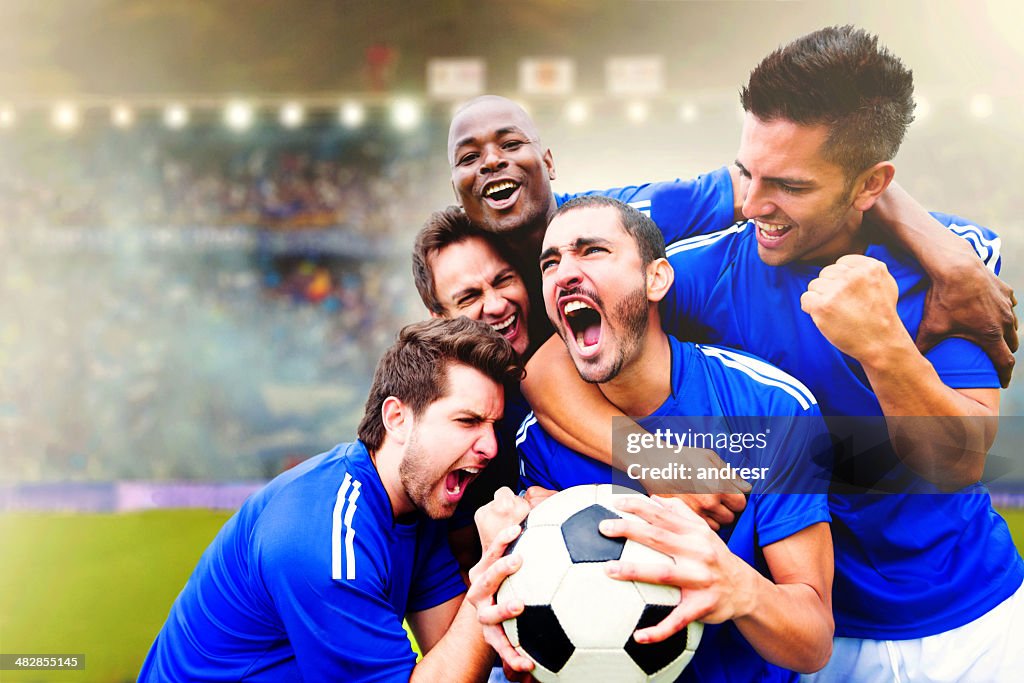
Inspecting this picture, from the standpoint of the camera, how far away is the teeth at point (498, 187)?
239cm

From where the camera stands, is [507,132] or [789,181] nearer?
[789,181]

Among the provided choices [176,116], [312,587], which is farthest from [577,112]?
[312,587]

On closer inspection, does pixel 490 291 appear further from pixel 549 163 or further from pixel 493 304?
pixel 549 163

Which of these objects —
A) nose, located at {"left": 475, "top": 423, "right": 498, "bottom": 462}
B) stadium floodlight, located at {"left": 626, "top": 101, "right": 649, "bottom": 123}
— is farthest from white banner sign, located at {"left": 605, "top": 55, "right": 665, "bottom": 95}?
nose, located at {"left": 475, "top": 423, "right": 498, "bottom": 462}

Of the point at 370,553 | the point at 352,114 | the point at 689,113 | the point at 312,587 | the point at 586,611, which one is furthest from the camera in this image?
the point at 352,114

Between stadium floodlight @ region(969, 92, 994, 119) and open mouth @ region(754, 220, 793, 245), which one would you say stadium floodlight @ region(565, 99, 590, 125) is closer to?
open mouth @ region(754, 220, 793, 245)

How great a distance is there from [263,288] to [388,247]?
1.61 feet

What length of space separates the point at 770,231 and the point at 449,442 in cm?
124

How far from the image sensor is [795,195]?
227 centimetres

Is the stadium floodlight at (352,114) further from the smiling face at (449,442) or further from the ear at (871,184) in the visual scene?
the ear at (871,184)

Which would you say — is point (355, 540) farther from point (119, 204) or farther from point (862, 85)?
point (862, 85)

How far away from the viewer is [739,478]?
2262mm

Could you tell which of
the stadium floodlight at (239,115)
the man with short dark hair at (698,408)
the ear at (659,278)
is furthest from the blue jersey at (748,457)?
the stadium floodlight at (239,115)

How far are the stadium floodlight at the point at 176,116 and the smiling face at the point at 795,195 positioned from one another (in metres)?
1.97
